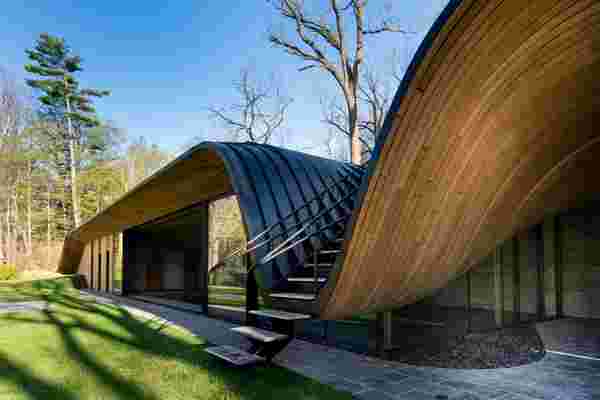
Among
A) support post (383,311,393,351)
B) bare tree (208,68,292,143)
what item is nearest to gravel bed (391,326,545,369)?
support post (383,311,393,351)

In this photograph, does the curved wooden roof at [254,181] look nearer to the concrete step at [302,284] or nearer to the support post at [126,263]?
the concrete step at [302,284]

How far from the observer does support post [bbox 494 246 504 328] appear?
6.85 metres

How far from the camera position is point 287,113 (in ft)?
72.2

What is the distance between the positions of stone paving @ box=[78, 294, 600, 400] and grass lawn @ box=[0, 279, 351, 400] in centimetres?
39

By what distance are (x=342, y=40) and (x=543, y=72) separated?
15659 millimetres

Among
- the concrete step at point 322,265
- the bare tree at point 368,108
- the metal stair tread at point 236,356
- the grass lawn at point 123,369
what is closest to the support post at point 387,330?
the concrete step at point 322,265

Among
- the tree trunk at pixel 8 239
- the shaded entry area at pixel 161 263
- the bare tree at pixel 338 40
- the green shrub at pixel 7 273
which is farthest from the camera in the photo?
the tree trunk at pixel 8 239

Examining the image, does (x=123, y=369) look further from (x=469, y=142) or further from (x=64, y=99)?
(x=64, y=99)

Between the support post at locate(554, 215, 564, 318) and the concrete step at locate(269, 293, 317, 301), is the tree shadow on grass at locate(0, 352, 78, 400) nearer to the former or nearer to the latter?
the concrete step at locate(269, 293, 317, 301)

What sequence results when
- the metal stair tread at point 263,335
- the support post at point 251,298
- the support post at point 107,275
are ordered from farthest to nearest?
1. the support post at point 107,275
2. the support post at point 251,298
3. the metal stair tread at point 263,335

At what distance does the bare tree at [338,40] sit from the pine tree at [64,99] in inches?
683

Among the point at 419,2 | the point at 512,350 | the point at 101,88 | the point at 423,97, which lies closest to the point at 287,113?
the point at 419,2

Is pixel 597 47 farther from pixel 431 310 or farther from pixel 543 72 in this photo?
pixel 431 310

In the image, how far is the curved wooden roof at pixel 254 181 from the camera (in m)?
6.46
